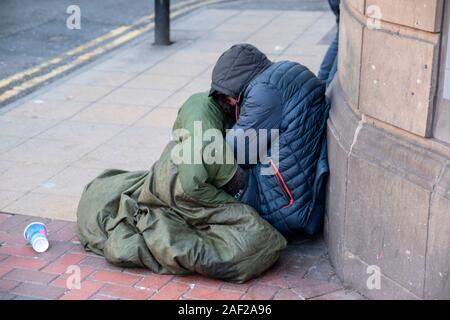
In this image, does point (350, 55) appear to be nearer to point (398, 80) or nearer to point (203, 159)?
point (398, 80)

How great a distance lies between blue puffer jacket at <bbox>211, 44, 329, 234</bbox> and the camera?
4582 mm

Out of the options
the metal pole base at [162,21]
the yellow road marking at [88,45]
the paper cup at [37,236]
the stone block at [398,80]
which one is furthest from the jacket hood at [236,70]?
the metal pole base at [162,21]

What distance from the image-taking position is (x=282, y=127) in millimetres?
4625

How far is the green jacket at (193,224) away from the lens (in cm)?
441

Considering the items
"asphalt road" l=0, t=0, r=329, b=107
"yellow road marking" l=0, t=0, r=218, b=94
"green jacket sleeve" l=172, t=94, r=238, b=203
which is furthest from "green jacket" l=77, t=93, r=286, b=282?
"yellow road marking" l=0, t=0, r=218, b=94

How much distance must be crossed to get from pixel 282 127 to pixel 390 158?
800 mm

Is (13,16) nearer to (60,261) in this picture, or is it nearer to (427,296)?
(60,261)

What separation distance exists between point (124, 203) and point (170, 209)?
373 mm

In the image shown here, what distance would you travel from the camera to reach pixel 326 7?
11.6 m

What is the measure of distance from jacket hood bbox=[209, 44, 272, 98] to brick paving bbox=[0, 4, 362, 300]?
1038 mm

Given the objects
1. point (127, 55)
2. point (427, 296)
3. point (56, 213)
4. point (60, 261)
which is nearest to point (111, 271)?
point (60, 261)

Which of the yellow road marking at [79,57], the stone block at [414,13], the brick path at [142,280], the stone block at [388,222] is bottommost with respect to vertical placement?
the brick path at [142,280]

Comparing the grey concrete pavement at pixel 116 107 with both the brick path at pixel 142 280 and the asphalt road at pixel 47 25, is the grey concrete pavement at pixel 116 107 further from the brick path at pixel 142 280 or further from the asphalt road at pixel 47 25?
the asphalt road at pixel 47 25

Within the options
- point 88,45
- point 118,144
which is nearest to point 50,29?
point 88,45
